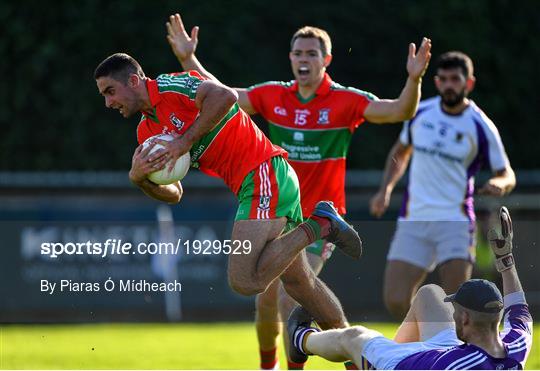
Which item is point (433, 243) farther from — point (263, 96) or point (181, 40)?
point (181, 40)

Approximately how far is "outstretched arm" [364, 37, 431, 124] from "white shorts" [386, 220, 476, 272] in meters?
1.55

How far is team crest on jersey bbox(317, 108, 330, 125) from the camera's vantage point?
874 cm

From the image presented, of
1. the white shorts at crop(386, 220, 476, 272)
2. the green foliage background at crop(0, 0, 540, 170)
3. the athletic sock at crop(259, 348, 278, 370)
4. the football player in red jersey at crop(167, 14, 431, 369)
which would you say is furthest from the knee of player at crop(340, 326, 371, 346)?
the green foliage background at crop(0, 0, 540, 170)

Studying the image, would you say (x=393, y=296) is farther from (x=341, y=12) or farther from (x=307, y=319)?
(x=341, y=12)

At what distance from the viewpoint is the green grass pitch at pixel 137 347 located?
10.2m

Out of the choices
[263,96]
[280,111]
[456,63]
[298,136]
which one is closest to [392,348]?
[298,136]

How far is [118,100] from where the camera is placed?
737cm

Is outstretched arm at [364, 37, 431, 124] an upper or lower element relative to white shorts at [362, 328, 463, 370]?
upper

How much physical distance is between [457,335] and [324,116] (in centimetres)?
307

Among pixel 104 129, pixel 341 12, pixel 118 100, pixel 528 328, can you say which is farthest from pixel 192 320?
pixel 528 328

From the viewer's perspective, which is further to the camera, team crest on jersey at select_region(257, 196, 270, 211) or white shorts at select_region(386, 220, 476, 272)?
white shorts at select_region(386, 220, 476, 272)

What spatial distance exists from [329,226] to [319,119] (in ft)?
4.64

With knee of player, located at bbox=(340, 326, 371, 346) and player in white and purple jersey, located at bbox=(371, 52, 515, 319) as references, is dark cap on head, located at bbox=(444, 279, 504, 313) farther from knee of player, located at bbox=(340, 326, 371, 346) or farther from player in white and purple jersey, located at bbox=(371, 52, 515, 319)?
player in white and purple jersey, located at bbox=(371, 52, 515, 319)

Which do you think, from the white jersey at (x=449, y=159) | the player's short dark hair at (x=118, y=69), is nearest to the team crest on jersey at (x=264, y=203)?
the player's short dark hair at (x=118, y=69)
